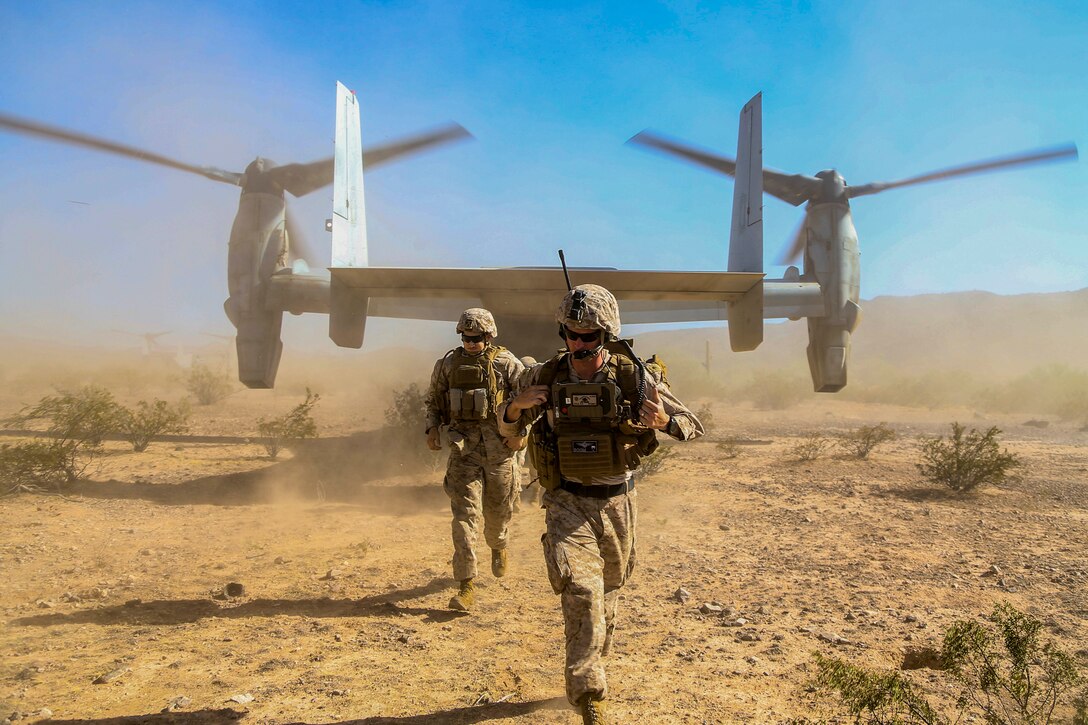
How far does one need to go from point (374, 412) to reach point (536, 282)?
1375 cm

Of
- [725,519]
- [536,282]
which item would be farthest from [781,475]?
[536,282]

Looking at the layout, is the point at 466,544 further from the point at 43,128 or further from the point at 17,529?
the point at 43,128

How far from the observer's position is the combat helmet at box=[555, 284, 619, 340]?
2803 mm

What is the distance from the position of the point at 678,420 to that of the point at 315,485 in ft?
24.2

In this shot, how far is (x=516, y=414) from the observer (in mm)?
3006

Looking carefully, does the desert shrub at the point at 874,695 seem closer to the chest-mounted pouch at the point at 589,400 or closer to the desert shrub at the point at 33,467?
the chest-mounted pouch at the point at 589,400

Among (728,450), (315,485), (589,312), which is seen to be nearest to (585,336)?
(589,312)

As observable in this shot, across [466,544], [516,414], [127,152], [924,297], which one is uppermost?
[924,297]

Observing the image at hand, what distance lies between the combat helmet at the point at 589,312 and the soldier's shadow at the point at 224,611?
2.59 m

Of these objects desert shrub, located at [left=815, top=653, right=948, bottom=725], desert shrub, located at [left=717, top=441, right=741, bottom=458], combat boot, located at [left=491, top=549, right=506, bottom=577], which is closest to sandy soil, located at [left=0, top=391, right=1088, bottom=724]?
combat boot, located at [left=491, top=549, right=506, bottom=577]

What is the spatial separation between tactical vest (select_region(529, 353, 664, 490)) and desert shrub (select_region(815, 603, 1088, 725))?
1.29 m

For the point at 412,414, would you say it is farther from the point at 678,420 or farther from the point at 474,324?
the point at 678,420

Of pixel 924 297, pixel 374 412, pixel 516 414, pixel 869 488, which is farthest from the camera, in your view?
pixel 924 297

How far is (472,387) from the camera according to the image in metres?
4.66
